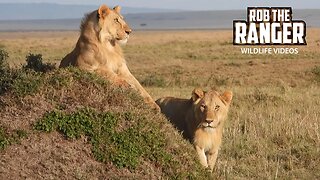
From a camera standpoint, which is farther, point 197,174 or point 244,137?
point 244,137

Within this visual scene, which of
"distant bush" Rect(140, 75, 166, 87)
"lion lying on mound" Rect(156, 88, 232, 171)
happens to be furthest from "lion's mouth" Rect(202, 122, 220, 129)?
"distant bush" Rect(140, 75, 166, 87)

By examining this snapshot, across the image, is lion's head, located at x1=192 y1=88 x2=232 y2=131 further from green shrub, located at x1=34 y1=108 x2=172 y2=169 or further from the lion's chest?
green shrub, located at x1=34 y1=108 x2=172 y2=169

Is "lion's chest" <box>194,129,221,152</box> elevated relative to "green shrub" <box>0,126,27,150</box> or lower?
lower

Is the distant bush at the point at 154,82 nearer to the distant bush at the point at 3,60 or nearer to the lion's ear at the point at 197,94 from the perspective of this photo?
the distant bush at the point at 3,60

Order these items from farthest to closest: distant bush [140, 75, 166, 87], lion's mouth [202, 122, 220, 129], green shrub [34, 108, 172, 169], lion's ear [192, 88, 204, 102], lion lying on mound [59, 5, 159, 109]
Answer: distant bush [140, 75, 166, 87] < lion's ear [192, 88, 204, 102] < lion's mouth [202, 122, 220, 129] < lion lying on mound [59, 5, 159, 109] < green shrub [34, 108, 172, 169]

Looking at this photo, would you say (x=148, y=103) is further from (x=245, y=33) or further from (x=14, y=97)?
(x=245, y=33)

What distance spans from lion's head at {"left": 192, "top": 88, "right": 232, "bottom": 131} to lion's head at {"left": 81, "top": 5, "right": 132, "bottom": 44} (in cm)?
120

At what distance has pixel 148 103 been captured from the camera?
8203 millimetres

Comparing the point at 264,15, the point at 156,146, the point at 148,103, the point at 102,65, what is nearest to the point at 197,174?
the point at 156,146

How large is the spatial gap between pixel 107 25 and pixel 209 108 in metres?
1.61

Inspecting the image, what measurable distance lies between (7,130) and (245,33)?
38.6m

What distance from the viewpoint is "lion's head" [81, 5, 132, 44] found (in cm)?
829

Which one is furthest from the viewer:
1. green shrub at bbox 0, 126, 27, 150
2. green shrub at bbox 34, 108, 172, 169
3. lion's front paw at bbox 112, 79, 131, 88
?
lion's front paw at bbox 112, 79, 131, 88

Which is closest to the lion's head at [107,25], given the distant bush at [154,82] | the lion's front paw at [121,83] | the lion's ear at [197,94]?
the lion's front paw at [121,83]
